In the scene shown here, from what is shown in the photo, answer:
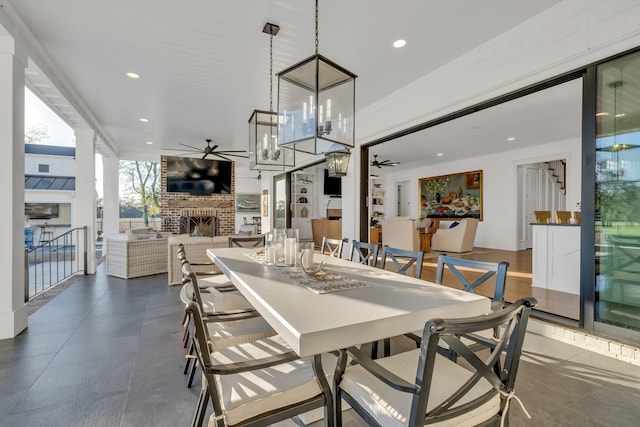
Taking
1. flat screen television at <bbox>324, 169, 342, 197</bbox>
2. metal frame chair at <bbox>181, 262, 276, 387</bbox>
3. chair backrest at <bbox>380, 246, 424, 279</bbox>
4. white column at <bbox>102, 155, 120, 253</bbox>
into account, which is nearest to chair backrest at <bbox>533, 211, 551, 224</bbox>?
chair backrest at <bbox>380, 246, 424, 279</bbox>

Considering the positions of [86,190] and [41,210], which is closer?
[86,190]

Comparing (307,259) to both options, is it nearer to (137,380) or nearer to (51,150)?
(137,380)

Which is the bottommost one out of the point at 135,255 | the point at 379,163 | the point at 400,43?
the point at 135,255

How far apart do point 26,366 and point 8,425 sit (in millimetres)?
783

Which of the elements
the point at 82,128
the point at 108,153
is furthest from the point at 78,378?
the point at 108,153

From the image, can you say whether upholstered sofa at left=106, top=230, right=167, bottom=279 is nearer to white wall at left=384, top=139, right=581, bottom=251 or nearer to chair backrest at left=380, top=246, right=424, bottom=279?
chair backrest at left=380, top=246, right=424, bottom=279

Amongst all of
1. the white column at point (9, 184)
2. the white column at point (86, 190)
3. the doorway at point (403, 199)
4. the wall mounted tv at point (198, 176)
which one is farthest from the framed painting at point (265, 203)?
the white column at point (9, 184)

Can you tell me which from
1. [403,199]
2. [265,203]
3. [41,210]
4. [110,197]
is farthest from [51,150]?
[403,199]

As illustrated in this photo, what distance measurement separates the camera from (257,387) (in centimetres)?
117

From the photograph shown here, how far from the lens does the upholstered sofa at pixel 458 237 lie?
23.9 feet

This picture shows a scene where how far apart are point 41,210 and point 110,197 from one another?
23.3 feet

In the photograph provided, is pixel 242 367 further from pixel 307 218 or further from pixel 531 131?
pixel 307 218

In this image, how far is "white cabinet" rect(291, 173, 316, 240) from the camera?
10.8 metres

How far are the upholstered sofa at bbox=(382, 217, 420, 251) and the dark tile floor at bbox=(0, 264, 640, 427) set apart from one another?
4473mm
